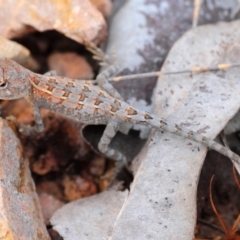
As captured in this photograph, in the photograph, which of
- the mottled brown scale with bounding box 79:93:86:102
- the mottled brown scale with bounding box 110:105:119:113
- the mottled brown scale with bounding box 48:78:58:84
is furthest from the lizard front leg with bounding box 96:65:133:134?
the mottled brown scale with bounding box 48:78:58:84

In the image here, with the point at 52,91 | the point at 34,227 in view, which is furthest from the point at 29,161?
the point at 34,227

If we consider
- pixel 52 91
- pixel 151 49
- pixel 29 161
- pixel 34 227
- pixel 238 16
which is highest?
pixel 238 16

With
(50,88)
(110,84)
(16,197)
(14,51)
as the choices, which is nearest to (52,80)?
(50,88)

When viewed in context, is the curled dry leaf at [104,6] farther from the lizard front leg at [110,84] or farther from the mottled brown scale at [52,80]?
the mottled brown scale at [52,80]

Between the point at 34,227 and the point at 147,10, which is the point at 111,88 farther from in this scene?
the point at 34,227

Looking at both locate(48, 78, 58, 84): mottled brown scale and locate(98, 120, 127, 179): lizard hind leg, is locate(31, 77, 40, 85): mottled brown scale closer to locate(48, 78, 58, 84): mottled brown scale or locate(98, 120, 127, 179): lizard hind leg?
locate(48, 78, 58, 84): mottled brown scale

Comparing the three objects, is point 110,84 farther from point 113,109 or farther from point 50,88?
point 50,88
